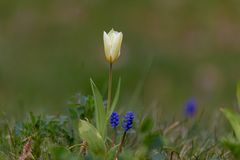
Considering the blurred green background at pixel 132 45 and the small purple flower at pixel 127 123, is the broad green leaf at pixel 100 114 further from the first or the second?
the blurred green background at pixel 132 45

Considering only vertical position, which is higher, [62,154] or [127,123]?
[127,123]

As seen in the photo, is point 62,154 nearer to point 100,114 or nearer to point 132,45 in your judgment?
point 100,114

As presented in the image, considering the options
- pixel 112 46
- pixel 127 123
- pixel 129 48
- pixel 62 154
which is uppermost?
pixel 129 48

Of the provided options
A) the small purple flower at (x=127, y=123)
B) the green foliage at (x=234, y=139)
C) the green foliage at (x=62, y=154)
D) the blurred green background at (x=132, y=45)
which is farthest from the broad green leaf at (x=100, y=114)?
the blurred green background at (x=132, y=45)

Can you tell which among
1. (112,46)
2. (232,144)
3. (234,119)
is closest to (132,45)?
(112,46)

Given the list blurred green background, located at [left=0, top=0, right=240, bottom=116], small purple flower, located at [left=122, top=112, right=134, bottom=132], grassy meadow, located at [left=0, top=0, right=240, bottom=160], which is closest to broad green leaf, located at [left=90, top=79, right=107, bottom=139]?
small purple flower, located at [left=122, top=112, right=134, bottom=132]

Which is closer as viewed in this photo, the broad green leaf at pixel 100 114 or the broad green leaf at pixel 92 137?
the broad green leaf at pixel 92 137

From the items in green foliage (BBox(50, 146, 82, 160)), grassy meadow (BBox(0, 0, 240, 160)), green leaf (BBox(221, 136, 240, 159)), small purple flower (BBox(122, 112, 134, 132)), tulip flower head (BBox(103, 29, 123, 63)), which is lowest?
green foliage (BBox(50, 146, 82, 160))

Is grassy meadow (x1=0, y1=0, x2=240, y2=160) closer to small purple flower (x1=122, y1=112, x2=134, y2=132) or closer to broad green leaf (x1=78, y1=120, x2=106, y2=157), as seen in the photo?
small purple flower (x1=122, y1=112, x2=134, y2=132)
